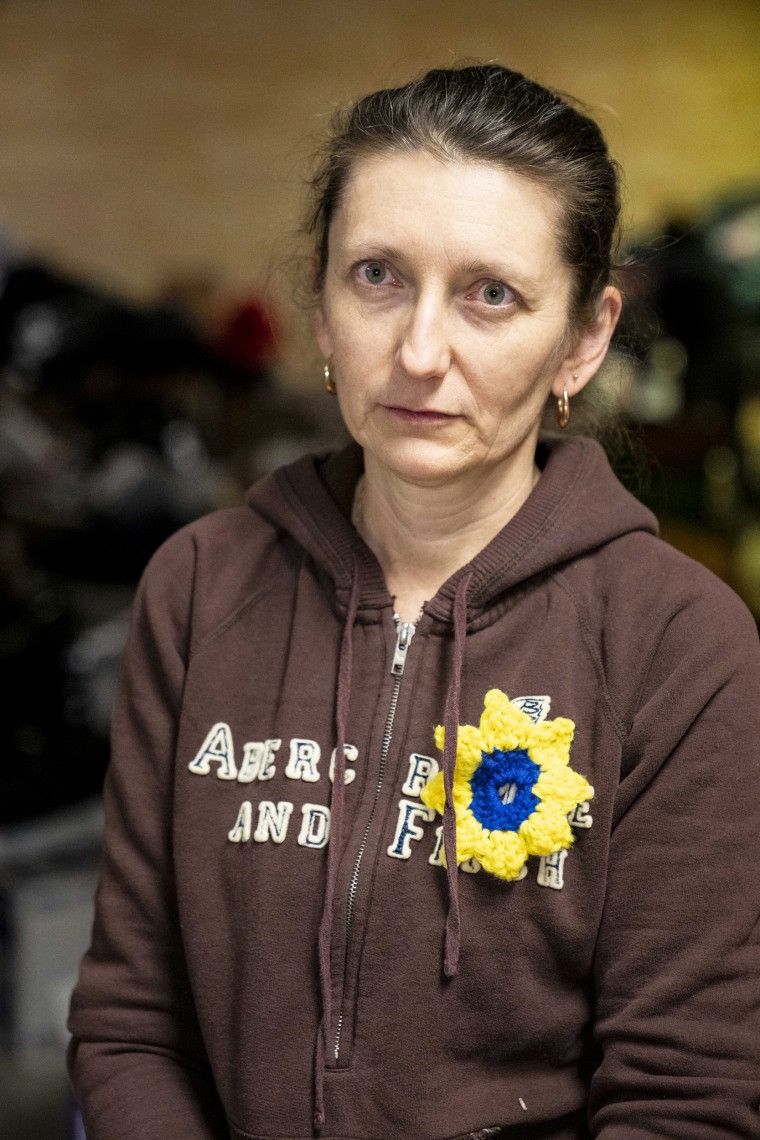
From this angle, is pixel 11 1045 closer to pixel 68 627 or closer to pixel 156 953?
pixel 68 627

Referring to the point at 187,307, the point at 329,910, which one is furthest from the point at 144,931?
the point at 187,307

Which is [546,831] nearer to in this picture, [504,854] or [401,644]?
[504,854]

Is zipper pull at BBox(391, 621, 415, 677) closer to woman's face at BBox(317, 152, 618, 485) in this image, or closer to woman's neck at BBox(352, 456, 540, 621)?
woman's neck at BBox(352, 456, 540, 621)

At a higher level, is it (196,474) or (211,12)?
(211,12)

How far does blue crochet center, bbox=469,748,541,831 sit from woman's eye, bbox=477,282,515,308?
0.41 meters

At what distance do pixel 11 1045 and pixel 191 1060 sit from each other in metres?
1.21

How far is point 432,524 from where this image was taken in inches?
50.9

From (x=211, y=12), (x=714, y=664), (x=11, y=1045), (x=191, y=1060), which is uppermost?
(x=211, y=12)

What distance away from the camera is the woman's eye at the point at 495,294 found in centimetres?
114

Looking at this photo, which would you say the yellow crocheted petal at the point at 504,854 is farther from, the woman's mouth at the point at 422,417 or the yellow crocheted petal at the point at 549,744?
the woman's mouth at the point at 422,417

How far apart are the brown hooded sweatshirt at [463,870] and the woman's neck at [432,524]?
0.04m

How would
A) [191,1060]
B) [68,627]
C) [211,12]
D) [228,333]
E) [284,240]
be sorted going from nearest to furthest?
[191,1060] → [284,240] → [68,627] → [228,333] → [211,12]

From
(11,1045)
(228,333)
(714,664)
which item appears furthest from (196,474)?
(714,664)

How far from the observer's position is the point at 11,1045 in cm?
237
